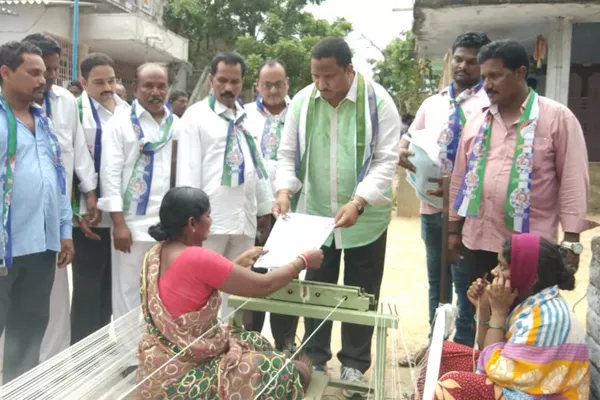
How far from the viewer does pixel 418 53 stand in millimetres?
12773

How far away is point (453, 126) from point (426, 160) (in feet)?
0.81

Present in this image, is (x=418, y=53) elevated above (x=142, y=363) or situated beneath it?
elevated above

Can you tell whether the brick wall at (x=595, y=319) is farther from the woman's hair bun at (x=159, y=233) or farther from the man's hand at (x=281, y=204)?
the woman's hair bun at (x=159, y=233)

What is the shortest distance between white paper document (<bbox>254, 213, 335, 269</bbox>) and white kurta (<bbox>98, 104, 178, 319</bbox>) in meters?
1.00

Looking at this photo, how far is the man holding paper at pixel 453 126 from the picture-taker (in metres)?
3.41

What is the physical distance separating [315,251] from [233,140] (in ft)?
3.96

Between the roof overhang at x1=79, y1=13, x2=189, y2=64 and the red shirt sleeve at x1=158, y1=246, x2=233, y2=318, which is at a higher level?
the roof overhang at x1=79, y1=13, x2=189, y2=64

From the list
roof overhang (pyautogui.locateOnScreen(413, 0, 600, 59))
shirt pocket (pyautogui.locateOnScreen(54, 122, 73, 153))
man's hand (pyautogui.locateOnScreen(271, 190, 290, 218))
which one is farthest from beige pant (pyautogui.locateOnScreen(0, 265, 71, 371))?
roof overhang (pyautogui.locateOnScreen(413, 0, 600, 59))

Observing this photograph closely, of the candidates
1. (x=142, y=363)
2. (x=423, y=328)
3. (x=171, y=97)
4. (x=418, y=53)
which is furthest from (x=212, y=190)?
(x=418, y=53)

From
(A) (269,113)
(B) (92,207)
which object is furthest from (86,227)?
(A) (269,113)

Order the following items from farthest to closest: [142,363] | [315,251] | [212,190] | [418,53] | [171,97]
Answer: [418,53] → [171,97] → [212,190] → [315,251] → [142,363]

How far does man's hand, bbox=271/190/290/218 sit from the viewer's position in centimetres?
308

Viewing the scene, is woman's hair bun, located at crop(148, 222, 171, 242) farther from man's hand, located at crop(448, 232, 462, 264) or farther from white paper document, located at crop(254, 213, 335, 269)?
man's hand, located at crop(448, 232, 462, 264)

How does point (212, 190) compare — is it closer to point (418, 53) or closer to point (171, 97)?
point (171, 97)
